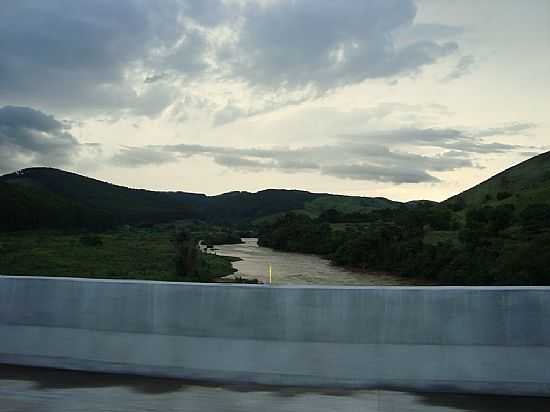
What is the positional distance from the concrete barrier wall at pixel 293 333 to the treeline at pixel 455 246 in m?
31.7

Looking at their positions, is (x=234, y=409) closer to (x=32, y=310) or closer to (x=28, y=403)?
(x=28, y=403)

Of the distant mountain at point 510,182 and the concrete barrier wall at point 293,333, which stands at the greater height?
the distant mountain at point 510,182

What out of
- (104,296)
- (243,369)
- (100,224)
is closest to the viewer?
(243,369)

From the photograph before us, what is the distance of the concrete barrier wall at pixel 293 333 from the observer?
5316 millimetres

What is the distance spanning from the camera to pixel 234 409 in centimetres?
482

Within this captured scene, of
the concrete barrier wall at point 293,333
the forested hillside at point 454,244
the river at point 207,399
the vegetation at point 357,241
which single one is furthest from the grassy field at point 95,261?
the river at point 207,399

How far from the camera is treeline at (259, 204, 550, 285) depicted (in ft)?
123

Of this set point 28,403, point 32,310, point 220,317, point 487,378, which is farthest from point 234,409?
point 32,310

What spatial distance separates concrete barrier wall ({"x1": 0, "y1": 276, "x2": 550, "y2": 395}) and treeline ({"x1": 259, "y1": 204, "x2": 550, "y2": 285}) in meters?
31.7

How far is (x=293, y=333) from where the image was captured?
5629 millimetres

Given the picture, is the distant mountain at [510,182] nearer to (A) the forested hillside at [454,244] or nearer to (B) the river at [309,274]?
(A) the forested hillside at [454,244]

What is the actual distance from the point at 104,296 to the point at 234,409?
78.6 inches

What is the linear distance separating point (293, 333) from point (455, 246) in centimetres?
4525

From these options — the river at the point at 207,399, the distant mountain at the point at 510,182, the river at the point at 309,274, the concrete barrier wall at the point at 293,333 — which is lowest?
the river at the point at 309,274
